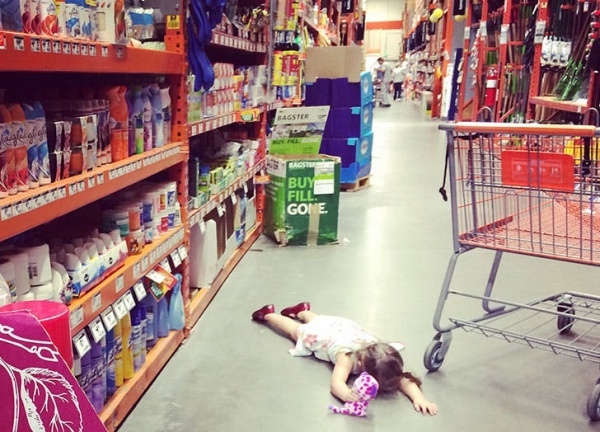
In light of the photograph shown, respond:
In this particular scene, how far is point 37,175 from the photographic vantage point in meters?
1.62

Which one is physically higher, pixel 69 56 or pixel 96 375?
pixel 69 56

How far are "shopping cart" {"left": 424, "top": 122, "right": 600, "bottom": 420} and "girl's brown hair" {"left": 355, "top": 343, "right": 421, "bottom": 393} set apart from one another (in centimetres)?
18

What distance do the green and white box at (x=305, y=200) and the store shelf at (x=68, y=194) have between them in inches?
74.0

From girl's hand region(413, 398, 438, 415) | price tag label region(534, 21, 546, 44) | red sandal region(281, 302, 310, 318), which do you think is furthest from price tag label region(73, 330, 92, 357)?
price tag label region(534, 21, 546, 44)

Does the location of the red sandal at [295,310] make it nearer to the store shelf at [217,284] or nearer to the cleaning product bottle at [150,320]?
the store shelf at [217,284]

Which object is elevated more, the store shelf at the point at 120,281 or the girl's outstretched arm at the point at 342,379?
the store shelf at the point at 120,281

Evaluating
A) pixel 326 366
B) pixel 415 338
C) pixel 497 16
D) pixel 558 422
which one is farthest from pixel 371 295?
pixel 497 16

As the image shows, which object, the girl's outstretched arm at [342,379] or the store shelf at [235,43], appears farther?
the store shelf at [235,43]

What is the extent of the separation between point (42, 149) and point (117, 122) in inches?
21.6

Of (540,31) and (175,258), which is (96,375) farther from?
(540,31)

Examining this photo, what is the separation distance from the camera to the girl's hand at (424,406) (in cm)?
223

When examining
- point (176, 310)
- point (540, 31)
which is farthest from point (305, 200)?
point (540, 31)

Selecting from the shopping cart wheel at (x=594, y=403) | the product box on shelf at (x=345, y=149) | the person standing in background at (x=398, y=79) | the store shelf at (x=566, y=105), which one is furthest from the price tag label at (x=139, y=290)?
the person standing in background at (x=398, y=79)

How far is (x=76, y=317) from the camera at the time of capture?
68.2 inches
